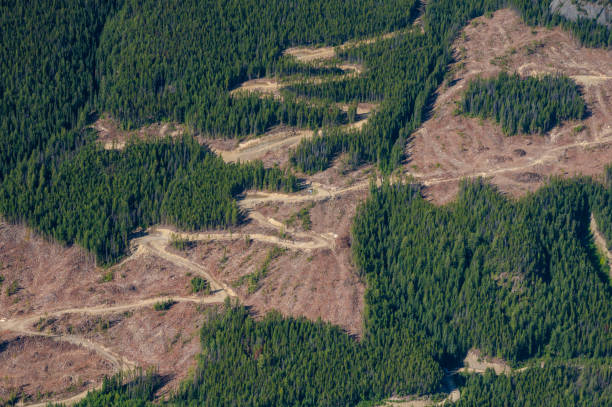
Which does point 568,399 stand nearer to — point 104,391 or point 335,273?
point 335,273

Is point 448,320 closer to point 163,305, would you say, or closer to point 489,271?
point 489,271

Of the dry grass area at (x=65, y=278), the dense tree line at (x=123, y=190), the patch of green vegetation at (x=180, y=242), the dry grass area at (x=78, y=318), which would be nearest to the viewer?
the dry grass area at (x=78, y=318)

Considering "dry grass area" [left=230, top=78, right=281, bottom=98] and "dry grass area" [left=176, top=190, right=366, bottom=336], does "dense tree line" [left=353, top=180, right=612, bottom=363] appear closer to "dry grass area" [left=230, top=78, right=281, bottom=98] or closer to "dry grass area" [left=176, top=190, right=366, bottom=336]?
"dry grass area" [left=176, top=190, right=366, bottom=336]

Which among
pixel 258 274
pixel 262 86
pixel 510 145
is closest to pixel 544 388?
pixel 258 274

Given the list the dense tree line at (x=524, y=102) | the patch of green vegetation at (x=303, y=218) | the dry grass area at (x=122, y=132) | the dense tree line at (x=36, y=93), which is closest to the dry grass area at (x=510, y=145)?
the dense tree line at (x=524, y=102)

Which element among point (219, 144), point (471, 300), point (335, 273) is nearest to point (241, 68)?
point (219, 144)

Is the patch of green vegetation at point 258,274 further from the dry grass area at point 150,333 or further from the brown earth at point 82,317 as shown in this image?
the dry grass area at point 150,333
